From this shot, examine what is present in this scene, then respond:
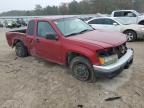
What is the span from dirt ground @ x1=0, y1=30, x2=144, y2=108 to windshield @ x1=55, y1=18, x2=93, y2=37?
49.0 inches

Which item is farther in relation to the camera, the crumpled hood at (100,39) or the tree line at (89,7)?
the tree line at (89,7)

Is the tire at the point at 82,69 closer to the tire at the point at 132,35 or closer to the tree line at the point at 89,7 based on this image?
the tire at the point at 132,35

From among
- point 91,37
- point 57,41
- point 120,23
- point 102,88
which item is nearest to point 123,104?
point 102,88

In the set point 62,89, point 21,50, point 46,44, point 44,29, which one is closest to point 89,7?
point 21,50

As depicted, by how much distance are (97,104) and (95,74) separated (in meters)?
0.85

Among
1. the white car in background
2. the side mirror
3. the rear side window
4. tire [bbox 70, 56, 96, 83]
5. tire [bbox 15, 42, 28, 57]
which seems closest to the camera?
tire [bbox 70, 56, 96, 83]

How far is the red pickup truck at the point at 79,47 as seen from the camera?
4.88 meters

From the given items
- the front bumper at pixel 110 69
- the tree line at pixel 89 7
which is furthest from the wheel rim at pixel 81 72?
the tree line at pixel 89 7

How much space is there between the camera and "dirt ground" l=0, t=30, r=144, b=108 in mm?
4484

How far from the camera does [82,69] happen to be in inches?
213

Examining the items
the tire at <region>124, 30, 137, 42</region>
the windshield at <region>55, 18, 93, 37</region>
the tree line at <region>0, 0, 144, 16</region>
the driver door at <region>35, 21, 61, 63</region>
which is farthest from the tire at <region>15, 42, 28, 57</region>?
the tree line at <region>0, 0, 144, 16</region>

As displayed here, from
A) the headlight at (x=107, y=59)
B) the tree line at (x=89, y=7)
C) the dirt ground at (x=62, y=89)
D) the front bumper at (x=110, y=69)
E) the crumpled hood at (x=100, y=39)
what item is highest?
the tree line at (x=89, y=7)

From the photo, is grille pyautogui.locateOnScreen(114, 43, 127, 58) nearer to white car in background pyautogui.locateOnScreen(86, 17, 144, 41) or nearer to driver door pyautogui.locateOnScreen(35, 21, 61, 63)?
driver door pyautogui.locateOnScreen(35, 21, 61, 63)

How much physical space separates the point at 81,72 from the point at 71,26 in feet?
5.12
